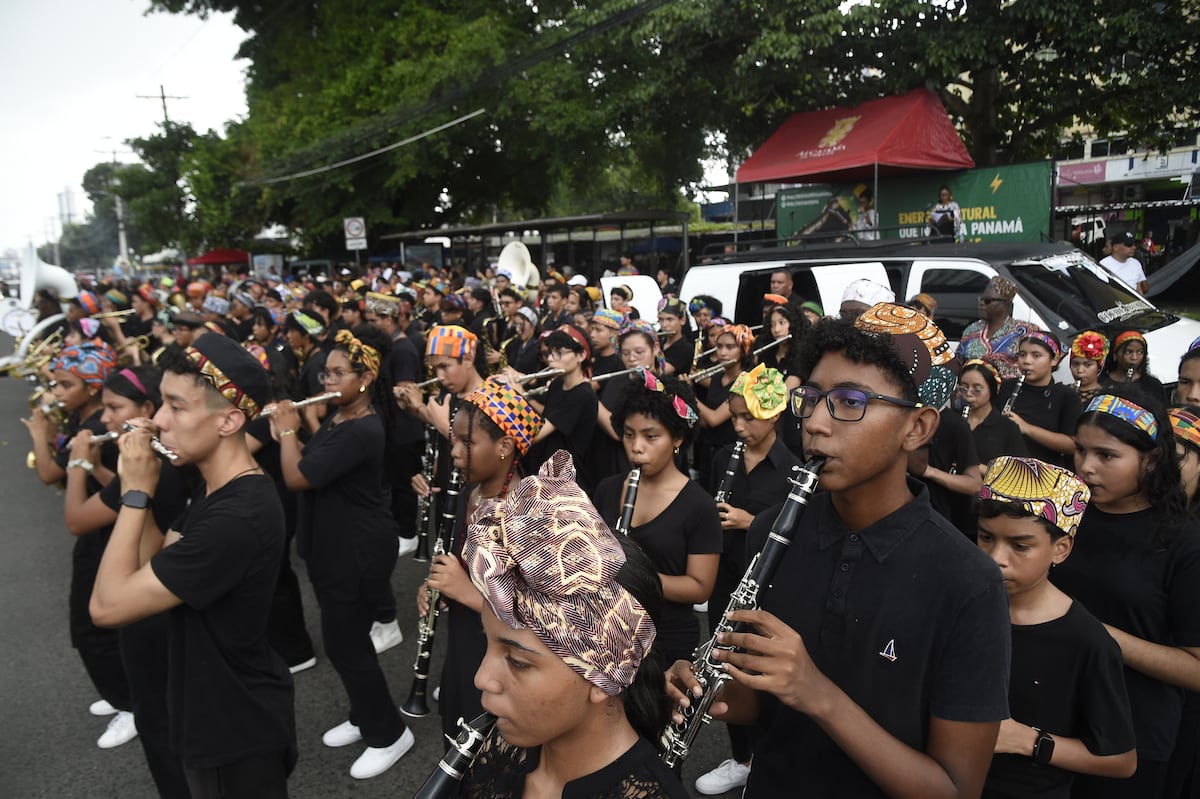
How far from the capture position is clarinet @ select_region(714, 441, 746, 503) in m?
4.14

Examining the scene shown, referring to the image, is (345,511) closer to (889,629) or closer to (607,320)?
(889,629)

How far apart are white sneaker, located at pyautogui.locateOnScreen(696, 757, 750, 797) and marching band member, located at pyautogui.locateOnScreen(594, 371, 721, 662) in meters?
0.87

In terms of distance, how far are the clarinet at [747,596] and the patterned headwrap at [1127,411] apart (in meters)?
1.57

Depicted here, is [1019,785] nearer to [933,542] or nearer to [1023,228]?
[933,542]

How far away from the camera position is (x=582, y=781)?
59.7 inches

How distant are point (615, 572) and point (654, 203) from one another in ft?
111

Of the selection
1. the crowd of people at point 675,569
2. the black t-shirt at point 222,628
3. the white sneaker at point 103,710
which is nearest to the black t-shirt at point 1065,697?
the crowd of people at point 675,569

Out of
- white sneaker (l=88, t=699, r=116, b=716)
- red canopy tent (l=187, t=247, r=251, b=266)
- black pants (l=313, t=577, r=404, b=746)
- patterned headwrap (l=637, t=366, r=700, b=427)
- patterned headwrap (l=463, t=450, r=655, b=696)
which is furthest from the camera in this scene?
red canopy tent (l=187, t=247, r=251, b=266)

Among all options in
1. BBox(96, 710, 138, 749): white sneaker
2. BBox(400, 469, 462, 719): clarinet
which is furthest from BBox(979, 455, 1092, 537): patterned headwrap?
BBox(96, 710, 138, 749): white sneaker

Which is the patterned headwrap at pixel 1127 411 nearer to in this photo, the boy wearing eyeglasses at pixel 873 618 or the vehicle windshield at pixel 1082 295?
the boy wearing eyeglasses at pixel 873 618

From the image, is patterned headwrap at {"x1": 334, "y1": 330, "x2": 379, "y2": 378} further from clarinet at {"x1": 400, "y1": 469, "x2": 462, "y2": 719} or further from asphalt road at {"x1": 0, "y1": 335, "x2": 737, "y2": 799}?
asphalt road at {"x1": 0, "y1": 335, "x2": 737, "y2": 799}

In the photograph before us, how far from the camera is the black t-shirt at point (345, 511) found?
412 centimetres

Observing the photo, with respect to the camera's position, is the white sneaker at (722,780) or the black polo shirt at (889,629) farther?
the white sneaker at (722,780)

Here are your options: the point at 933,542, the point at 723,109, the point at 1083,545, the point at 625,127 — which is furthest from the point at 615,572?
the point at 625,127
